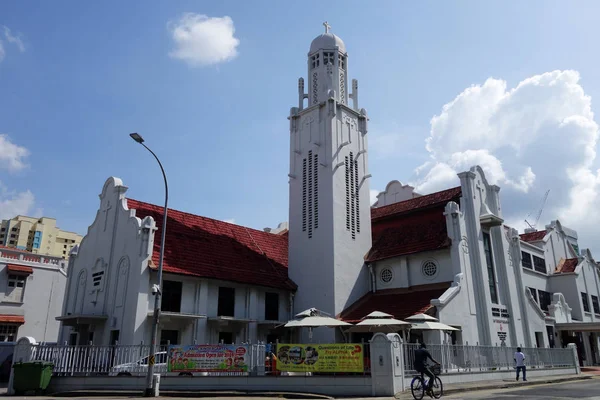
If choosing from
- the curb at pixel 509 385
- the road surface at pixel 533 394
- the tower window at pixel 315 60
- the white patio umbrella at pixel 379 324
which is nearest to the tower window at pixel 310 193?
the tower window at pixel 315 60

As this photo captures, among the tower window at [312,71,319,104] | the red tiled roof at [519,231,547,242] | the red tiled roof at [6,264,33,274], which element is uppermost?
the tower window at [312,71,319,104]

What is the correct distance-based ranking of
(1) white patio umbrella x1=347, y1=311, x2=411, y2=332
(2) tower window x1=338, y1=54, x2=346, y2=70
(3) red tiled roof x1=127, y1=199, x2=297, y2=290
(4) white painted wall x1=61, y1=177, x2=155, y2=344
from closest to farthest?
(1) white patio umbrella x1=347, y1=311, x2=411, y2=332 < (4) white painted wall x1=61, y1=177, x2=155, y2=344 < (3) red tiled roof x1=127, y1=199, x2=297, y2=290 < (2) tower window x1=338, y1=54, x2=346, y2=70

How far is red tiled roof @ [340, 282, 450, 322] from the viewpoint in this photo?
2652 centimetres

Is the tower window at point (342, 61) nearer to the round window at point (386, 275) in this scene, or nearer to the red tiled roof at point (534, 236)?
the round window at point (386, 275)

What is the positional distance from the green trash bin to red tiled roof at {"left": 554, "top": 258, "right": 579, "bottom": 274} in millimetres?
38792

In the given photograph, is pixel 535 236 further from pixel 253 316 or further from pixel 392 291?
pixel 253 316

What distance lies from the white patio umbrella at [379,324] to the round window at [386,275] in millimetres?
8124

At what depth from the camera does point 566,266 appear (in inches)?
1660

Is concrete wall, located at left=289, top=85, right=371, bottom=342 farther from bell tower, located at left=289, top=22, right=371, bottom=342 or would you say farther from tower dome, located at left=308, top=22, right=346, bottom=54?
tower dome, located at left=308, top=22, right=346, bottom=54

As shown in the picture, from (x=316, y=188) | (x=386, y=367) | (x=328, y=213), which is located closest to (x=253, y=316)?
(x=328, y=213)

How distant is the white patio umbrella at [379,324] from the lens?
70.0ft

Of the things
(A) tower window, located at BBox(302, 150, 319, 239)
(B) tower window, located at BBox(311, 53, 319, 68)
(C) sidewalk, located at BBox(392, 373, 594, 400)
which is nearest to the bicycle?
(C) sidewalk, located at BBox(392, 373, 594, 400)

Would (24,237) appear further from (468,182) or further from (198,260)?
(468,182)

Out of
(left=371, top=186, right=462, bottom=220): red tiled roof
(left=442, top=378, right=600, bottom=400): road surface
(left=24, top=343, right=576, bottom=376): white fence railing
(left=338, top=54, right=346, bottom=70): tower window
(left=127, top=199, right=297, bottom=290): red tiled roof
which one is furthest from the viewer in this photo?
(left=338, top=54, right=346, bottom=70): tower window
